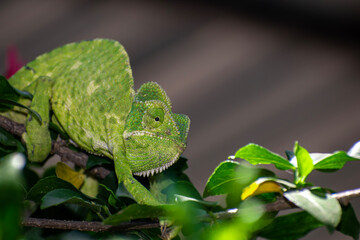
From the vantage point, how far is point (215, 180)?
1045 millimetres

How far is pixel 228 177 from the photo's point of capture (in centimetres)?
104

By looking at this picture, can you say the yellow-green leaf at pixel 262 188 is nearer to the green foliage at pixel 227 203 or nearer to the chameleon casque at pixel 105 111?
the green foliage at pixel 227 203

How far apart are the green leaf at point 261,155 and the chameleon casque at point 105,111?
23 centimetres

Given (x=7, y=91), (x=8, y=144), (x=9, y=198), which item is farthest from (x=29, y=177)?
(x=9, y=198)

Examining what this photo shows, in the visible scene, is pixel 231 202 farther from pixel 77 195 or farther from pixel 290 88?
pixel 290 88

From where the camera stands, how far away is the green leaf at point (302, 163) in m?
0.97

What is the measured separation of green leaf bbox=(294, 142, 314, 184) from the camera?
0.97 meters

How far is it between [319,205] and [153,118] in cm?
52

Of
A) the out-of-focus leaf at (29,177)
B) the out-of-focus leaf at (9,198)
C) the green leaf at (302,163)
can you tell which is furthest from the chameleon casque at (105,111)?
the out-of-focus leaf at (9,198)

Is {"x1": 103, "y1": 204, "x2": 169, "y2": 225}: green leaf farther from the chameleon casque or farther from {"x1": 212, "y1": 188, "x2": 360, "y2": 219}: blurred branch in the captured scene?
the chameleon casque

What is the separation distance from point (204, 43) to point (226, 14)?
0.97 feet

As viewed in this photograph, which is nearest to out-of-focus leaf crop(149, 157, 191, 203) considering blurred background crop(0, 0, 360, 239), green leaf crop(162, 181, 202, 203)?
green leaf crop(162, 181, 202, 203)

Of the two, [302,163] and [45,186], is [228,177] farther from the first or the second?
[45,186]

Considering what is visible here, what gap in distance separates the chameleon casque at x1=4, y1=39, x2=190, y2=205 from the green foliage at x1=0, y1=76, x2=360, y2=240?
0.09m
